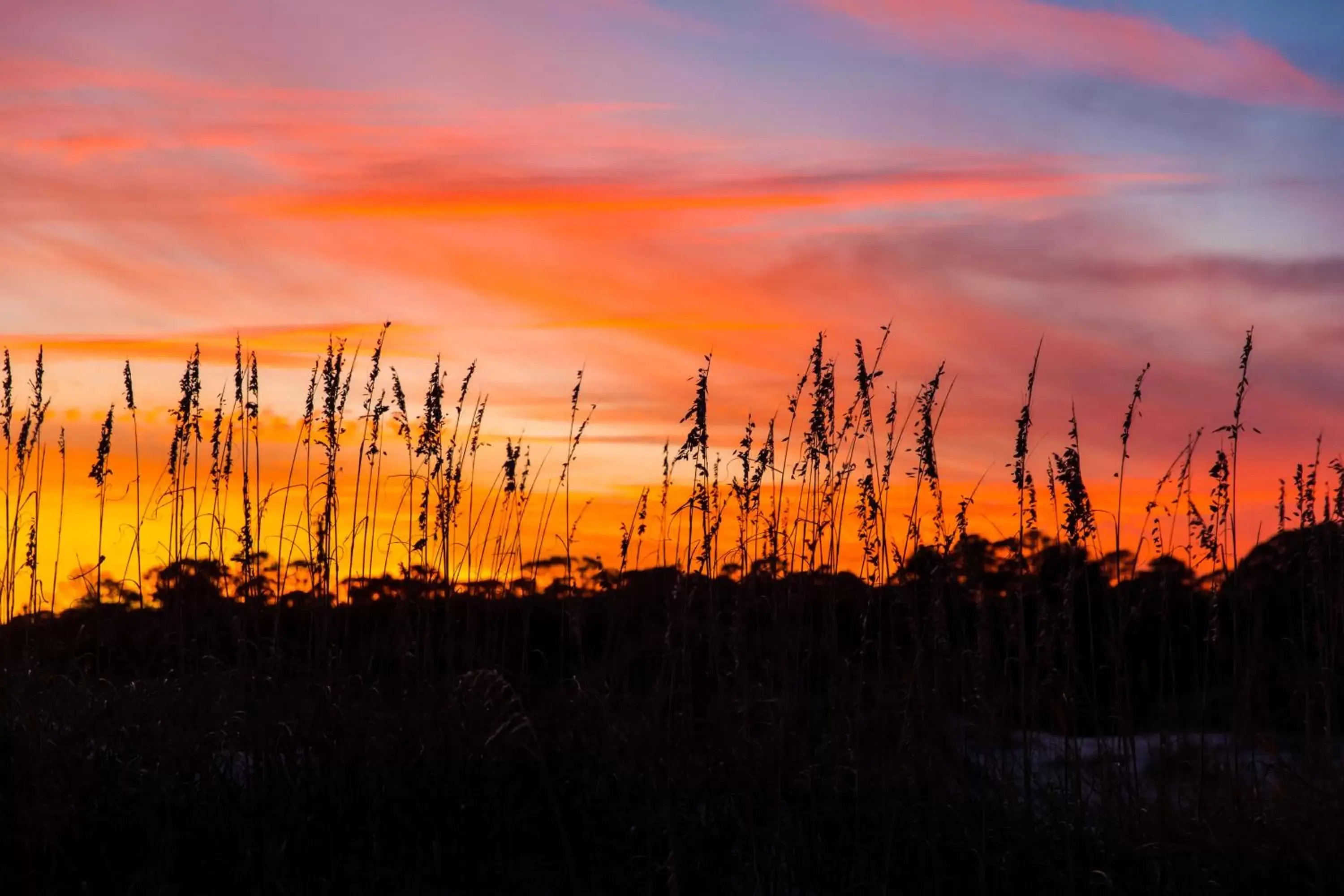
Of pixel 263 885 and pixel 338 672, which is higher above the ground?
pixel 338 672

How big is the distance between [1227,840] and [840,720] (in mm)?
1392

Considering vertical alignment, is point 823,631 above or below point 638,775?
above

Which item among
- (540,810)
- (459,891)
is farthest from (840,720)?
(459,891)

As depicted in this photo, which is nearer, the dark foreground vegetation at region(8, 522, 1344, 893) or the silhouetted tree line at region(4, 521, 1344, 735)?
the dark foreground vegetation at region(8, 522, 1344, 893)

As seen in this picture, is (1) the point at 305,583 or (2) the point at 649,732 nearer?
(2) the point at 649,732

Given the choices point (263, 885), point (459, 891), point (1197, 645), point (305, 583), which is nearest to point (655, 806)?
point (459, 891)

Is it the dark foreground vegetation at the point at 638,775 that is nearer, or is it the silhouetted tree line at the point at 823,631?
the dark foreground vegetation at the point at 638,775

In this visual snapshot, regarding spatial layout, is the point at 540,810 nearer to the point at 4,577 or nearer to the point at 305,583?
the point at 305,583

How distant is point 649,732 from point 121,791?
1.85 metres

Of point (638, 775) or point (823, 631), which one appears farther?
point (823, 631)

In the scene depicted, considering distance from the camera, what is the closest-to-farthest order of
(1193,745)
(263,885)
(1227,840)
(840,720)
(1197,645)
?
(263,885) < (1227,840) < (840,720) < (1193,745) < (1197,645)

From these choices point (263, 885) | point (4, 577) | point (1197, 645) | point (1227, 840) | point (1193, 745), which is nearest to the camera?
point (263, 885)

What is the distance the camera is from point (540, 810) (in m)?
4.40

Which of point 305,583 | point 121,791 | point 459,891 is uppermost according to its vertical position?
point 305,583
